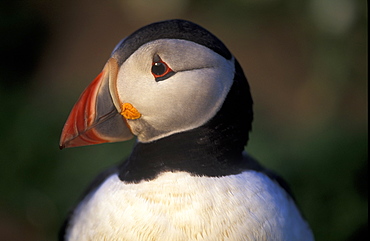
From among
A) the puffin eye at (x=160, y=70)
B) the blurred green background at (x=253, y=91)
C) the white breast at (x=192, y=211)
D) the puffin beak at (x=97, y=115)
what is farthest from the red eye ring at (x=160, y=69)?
the blurred green background at (x=253, y=91)

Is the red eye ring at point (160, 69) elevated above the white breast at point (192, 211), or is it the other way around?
the red eye ring at point (160, 69)

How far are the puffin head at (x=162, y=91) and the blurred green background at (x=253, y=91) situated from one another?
1952 millimetres

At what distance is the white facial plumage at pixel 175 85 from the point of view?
151 centimetres

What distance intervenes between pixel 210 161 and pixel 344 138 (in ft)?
7.71

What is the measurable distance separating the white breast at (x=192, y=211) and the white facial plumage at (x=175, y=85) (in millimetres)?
209

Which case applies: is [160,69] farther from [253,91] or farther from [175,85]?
[253,91]

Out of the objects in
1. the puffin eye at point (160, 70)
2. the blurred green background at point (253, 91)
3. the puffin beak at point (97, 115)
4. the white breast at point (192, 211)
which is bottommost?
the blurred green background at point (253, 91)

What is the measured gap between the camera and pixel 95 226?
5.42 feet

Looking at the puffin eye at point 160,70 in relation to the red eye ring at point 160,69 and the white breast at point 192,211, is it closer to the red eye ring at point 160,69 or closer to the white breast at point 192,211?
the red eye ring at point 160,69

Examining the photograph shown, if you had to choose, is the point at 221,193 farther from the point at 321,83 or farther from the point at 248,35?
the point at 248,35

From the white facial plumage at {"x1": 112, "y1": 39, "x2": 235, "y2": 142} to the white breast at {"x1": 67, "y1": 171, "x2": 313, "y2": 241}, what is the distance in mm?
209

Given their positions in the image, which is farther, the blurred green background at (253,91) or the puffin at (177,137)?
the blurred green background at (253,91)

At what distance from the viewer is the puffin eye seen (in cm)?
Result: 151

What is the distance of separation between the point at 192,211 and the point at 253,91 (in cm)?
381
